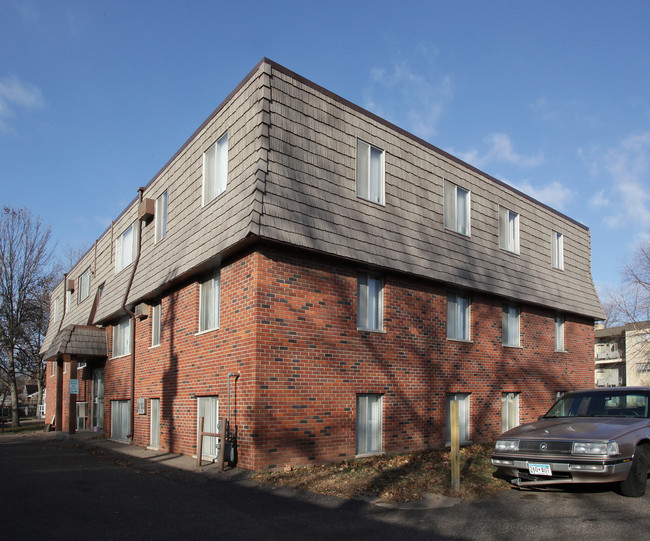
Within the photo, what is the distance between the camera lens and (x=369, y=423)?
12.5 meters

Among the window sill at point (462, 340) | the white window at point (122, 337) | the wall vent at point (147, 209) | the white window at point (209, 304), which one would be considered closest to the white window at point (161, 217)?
the wall vent at point (147, 209)

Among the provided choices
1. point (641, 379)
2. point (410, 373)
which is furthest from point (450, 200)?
point (641, 379)

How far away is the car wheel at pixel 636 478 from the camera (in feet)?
25.2

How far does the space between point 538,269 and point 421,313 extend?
6.03 metres

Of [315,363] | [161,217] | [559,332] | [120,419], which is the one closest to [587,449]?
[315,363]

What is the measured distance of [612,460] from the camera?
7.43 m

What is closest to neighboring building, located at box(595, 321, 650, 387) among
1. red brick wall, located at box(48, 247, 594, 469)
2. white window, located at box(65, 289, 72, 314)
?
red brick wall, located at box(48, 247, 594, 469)

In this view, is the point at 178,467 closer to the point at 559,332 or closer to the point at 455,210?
the point at 455,210

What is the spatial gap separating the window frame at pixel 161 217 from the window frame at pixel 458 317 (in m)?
7.48

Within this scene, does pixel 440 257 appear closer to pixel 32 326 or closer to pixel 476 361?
pixel 476 361

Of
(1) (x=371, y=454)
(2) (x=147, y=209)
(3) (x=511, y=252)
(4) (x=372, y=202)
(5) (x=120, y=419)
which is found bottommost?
(5) (x=120, y=419)

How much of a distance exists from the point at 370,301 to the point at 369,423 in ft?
8.22

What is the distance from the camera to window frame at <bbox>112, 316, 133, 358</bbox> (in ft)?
61.3

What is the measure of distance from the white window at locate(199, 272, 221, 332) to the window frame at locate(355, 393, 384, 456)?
338 centimetres
